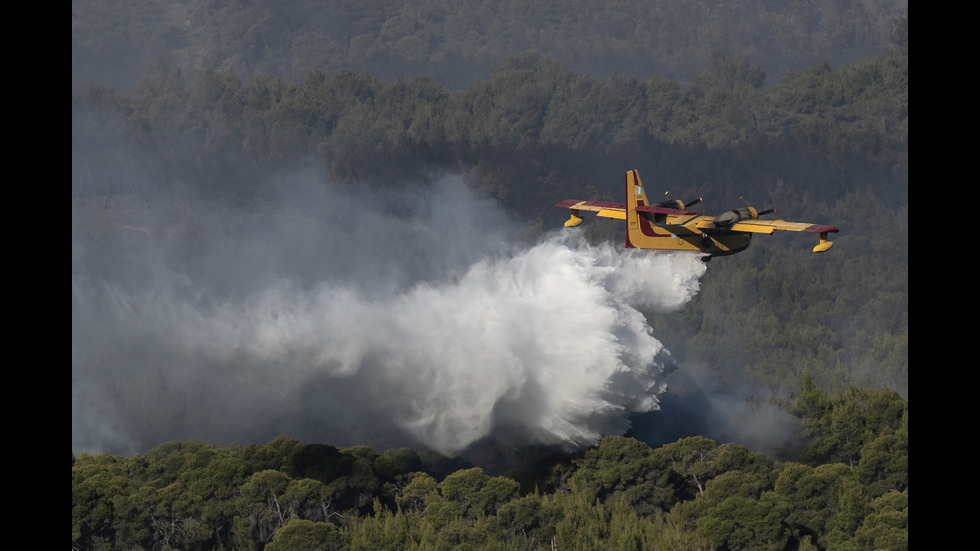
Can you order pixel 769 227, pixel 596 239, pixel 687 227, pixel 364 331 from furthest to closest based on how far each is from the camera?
pixel 596 239 < pixel 364 331 < pixel 687 227 < pixel 769 227

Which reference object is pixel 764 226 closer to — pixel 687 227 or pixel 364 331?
pixel 687 227

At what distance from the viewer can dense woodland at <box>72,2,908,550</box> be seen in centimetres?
6306

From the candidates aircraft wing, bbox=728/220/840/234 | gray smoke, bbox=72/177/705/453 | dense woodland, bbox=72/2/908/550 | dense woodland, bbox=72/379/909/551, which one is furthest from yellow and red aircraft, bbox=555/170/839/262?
dense woodland, bbox=72/2/908/550

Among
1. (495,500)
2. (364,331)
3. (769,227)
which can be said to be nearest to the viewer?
(769,227)

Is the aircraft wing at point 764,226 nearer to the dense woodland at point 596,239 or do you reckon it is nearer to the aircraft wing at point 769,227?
the aircraft wing at point 769,227

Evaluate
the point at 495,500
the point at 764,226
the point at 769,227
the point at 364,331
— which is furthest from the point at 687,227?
the point at 364,331

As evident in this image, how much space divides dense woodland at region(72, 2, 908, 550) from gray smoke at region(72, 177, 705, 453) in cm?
371

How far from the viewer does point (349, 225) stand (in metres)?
145

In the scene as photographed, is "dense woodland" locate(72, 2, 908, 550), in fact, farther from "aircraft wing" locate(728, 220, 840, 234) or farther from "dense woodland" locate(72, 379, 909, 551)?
"aircraft wing" locate(728, 220, 840, 234)

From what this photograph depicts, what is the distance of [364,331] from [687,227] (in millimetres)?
28450

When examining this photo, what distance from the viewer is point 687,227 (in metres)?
54.2

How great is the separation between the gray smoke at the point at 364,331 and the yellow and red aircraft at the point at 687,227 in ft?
23.6

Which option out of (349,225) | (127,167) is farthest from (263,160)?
(349,225)

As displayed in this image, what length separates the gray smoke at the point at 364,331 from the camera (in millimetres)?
64875
